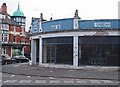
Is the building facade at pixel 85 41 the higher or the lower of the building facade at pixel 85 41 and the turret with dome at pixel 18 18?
the lower

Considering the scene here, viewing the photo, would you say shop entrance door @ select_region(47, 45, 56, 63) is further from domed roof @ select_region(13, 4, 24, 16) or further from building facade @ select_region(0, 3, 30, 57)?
domed roof @ select_region(13, 4, 24, 16)

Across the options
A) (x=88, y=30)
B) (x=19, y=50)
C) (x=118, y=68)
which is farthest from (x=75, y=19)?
(x=19, y=50)

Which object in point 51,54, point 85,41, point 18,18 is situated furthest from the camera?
point 18,18

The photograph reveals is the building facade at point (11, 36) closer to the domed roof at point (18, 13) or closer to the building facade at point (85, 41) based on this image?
the domed roof at point (18, 13)

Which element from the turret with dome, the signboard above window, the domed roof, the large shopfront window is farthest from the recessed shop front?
the domed roof

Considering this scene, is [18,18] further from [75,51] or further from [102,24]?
[102,24]

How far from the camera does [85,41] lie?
29.4 meters

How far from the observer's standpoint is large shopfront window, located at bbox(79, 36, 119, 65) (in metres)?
28.8

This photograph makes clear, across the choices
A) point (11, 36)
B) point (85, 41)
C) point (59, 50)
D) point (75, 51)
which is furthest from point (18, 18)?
point (85, 41)

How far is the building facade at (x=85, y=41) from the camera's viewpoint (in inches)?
1134

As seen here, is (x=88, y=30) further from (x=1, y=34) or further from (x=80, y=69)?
(x=1, y=34)

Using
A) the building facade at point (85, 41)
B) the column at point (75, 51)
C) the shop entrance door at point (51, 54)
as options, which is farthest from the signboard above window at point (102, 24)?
the shop entrance door at point (51, 54)

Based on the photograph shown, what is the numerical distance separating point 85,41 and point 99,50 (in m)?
1.67

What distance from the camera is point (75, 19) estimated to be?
29.9 meters
